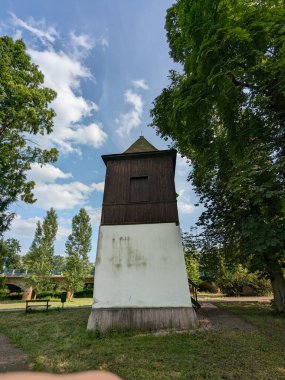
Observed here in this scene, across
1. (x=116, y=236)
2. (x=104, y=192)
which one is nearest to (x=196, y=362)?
(x=116, y=236)

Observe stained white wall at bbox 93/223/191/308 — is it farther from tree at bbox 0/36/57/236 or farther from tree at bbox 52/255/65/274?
tree at bbox 52/255/65/274

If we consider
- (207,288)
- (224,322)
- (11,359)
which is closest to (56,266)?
(207,288)

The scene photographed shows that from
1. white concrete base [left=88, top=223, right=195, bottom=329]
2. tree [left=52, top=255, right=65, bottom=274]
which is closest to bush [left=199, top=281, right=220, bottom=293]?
tree [left=52, top=255, right=65, bottom=274]

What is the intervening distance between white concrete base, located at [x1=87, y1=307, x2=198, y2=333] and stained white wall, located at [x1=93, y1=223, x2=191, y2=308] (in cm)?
21

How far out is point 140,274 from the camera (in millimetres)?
9844

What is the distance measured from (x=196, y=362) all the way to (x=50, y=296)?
3510 cm

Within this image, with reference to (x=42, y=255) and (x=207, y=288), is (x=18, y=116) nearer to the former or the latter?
(x=42, y=255)

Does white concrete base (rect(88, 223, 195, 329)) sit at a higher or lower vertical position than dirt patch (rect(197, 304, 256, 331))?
higher

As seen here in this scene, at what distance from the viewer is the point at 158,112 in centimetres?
1350

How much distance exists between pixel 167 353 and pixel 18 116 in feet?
45.1

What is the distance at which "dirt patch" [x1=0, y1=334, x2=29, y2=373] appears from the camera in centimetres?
587

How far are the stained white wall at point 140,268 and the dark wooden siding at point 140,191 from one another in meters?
0.48

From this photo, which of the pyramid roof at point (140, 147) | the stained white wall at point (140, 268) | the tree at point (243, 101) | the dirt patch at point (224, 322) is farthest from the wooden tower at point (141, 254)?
the tree at point (243, 101)

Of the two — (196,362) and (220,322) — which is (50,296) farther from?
(196,362)
